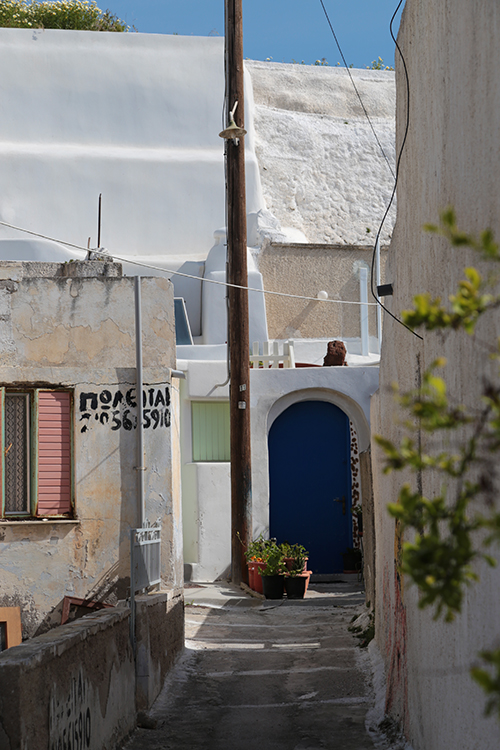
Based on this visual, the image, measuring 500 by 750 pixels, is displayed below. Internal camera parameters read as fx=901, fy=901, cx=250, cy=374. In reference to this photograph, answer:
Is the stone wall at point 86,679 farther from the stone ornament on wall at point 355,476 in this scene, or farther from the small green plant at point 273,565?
the stone ornament on wall at point 355,476

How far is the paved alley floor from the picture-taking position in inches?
242

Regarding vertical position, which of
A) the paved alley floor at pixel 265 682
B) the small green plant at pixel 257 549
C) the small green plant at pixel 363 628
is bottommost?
the paved alley floor at pixel 265 682

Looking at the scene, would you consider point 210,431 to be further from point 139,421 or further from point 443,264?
point 443,264

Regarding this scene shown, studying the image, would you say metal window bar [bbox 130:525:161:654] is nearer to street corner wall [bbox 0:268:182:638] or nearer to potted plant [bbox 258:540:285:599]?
street corner wall [bbox 0:268:182:638]

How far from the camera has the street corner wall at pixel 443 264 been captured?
3.34 m

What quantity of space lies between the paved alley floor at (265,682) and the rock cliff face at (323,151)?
1038 cm

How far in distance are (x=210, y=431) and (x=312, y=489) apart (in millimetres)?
1846

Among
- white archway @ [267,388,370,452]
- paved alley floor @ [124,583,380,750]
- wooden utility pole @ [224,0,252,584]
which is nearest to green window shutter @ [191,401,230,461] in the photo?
white archway @ [267,388,370,452]

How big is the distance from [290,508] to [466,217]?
10.6 metres

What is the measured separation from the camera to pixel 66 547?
7.72 metres

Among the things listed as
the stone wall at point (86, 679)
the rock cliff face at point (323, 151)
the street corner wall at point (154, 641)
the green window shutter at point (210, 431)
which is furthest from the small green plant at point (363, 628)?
the rock cliff face at point (323, 151)

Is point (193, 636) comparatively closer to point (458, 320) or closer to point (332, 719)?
point (332, 719)

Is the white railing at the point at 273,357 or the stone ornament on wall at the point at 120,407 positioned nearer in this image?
the stone ornament on wall at the point at 120,407

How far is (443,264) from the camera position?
4254 mm
